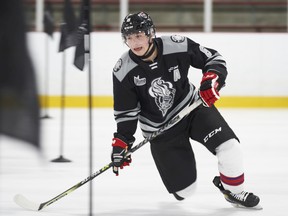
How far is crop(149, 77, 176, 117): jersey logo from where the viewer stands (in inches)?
106

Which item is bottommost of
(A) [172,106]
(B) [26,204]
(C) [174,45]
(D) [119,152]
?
(B) [26,204]

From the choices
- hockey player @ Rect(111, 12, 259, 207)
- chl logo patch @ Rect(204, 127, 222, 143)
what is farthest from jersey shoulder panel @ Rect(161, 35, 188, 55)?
chl logo patch @ Rect(204, 127, 222, 143)

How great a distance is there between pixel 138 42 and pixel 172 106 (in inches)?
14.6

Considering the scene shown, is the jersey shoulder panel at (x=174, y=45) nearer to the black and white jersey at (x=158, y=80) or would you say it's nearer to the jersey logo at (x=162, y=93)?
the black and white jersey at (x=158, y=80)

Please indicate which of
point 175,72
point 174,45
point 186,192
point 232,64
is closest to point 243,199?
point 186,192

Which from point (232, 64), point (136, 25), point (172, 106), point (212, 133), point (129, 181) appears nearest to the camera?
point (136, 25)

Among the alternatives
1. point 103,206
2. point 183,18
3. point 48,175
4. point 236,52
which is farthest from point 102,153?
point 183,18

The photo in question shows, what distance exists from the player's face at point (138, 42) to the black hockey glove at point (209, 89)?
28cm

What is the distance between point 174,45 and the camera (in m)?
2.75

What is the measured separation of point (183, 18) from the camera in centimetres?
998

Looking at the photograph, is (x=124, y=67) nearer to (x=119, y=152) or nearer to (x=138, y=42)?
(x=138, y=42)

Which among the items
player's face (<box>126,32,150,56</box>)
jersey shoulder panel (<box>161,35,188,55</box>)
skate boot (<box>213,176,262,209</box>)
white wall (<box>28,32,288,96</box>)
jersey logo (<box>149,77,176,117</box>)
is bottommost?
white wall (<box>28,32,288,96</box>)

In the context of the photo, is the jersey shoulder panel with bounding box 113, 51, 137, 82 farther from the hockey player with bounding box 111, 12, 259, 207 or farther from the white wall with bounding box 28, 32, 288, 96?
the white wall with bounding box 28, 32, 288, 96

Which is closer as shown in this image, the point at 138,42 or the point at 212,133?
the point at 138,42
